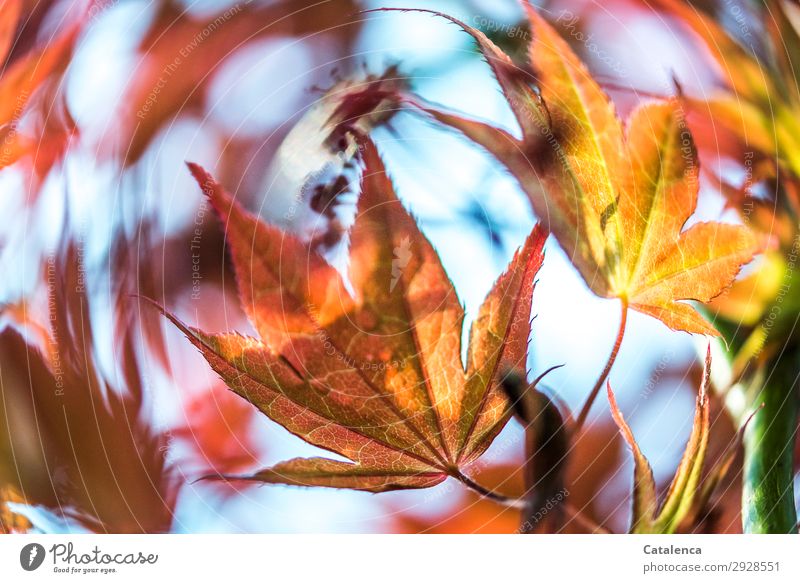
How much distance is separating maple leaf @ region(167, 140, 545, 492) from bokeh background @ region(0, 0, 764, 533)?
0.01 m

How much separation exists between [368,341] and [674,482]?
0.21 m

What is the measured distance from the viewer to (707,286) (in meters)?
0.37

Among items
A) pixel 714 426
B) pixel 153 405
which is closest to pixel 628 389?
pixel 714 426

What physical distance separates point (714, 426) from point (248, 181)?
32 cm

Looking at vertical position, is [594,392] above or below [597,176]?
below

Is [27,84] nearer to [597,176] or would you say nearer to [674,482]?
[597,176]

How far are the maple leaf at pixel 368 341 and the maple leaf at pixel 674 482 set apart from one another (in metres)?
0.10

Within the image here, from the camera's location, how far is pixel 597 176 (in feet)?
1.19

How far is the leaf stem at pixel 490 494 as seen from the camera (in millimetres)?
368

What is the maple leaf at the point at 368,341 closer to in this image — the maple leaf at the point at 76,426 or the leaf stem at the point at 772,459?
the maple leaf at the point at 76,426

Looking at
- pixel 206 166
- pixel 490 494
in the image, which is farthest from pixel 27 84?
pixel 490 494

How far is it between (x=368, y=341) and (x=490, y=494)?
124 millimetres
